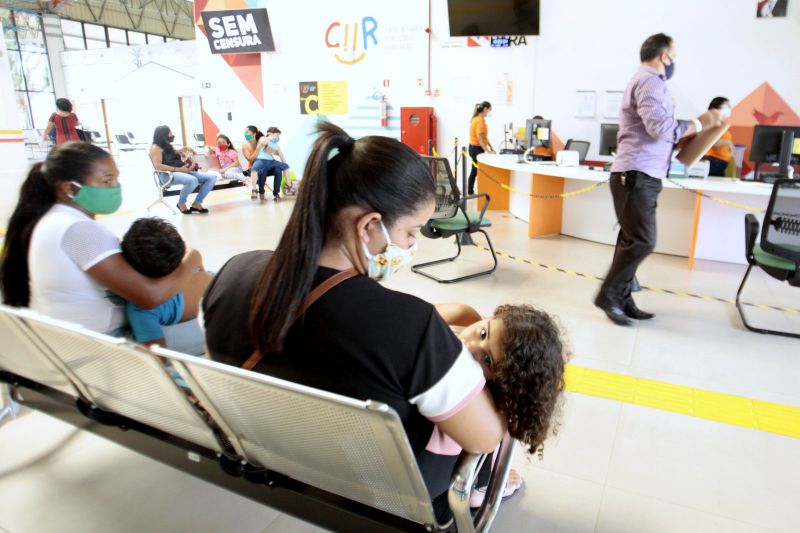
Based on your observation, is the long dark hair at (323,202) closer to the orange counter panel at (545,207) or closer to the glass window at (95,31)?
the orange counter panel at (545,207)

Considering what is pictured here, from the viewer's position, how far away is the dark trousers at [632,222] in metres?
2.96

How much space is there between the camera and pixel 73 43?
1738 cm

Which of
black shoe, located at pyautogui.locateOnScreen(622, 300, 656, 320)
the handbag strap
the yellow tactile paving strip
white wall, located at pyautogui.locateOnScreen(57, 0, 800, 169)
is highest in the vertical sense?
white wall, located at pyautogui.locateOnScreen(57, 0, 800, 169)

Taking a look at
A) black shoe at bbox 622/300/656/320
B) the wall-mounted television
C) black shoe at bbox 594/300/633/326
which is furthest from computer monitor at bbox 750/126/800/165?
the wall-mounted television

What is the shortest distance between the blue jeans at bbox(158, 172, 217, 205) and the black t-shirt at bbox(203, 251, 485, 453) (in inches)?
258

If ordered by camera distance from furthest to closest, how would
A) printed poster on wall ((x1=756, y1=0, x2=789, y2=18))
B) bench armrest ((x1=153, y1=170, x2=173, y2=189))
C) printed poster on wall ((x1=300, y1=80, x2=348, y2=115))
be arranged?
printed poster on wall ((x1=300, y1=80, x2=348, y2=115)) < bench armrest ((x1=153, y1=170, x2=173, y2=189)) < printed poster on wall ((x1=756, y1=0, x2=789, y2=18))

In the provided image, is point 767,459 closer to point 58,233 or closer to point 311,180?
point 311,180

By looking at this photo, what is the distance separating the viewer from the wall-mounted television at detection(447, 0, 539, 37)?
21.7 feet

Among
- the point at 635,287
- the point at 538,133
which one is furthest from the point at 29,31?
the point at 635,287

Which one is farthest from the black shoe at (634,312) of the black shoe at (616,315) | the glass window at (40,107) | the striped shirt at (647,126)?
the glass window at (40,107)

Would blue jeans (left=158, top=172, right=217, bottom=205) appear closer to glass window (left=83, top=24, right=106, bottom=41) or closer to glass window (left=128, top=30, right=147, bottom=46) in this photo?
glass window (left=83, top=24, right=106, bottom=41)

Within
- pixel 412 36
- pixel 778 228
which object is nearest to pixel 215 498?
pixel 778 228

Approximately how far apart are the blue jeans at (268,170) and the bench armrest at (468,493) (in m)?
7.24

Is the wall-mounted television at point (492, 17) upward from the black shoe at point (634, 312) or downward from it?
upward
